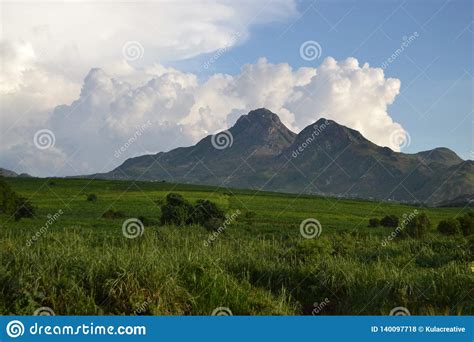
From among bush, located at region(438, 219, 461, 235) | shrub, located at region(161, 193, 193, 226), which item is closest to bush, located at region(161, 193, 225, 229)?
shrub, located at region(161, 193, 193, 226)

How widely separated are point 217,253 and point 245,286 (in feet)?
11.0

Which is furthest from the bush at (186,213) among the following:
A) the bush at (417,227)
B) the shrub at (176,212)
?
the bush at (417,227)

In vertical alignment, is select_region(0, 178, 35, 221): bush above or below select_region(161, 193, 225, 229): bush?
above

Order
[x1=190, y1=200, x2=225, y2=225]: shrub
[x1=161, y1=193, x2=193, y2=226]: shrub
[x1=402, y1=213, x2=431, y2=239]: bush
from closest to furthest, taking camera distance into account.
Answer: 1. [x1=161, y1=193, x2=193, y2=226]: shrub
2. [x1=190, y1=200, x2=225, y2=225]: shrub
3. [x1=402, y1=213, x2=431, y2=239]: bush

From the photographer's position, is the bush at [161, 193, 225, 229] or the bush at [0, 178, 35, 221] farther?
the bush at [0, 178, 35, 221]

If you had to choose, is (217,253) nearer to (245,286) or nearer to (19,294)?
(245,286)

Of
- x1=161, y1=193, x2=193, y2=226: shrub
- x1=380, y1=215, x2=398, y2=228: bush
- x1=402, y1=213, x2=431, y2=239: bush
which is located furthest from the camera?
x1=380, y1=215, x2=398, y2=228: bush

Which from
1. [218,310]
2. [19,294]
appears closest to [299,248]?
[218,310]

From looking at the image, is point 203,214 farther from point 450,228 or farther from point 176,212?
point 450,228

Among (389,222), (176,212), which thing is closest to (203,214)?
(176,212)

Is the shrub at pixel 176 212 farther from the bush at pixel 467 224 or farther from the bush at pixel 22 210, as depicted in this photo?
the bush at pixel 467 224

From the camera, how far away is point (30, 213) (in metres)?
44.1

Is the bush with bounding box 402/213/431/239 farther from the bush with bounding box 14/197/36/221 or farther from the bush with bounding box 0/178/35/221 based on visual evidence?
the bush with bounding box 0/178/35/221

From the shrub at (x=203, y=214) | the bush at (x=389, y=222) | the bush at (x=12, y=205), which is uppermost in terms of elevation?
the bush at (x=389, y=222)
